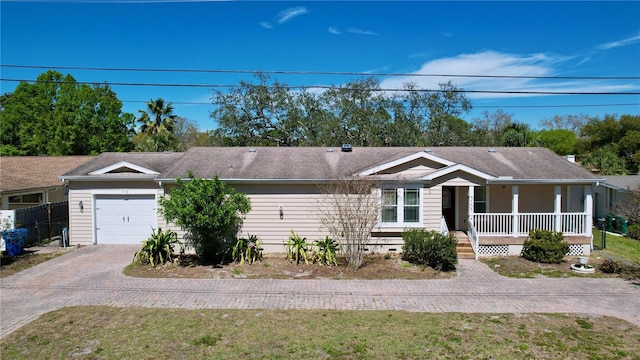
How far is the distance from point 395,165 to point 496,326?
24.5 ft

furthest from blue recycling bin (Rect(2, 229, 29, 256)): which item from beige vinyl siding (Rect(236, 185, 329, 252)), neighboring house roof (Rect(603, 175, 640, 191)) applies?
neighboring house roof (Rect(603, 175, 640, 191))

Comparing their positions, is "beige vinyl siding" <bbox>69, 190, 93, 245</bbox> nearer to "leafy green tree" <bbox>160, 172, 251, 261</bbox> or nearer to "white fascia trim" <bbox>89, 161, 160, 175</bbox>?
"white fascia trim" <bbox>89, 161, 160, 175</bbox>

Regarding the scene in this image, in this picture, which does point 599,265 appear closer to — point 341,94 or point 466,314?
point 466,314

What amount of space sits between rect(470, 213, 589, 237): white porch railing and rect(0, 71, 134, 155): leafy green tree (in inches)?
1520

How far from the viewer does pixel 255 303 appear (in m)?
9.96

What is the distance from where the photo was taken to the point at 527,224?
606 inches

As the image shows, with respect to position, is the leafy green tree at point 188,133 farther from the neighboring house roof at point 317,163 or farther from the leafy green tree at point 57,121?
the neighboring house roof at point 317,163

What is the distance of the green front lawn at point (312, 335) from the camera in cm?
716

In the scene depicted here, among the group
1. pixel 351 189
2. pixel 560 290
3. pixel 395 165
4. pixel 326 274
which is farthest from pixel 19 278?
pixel 560 290

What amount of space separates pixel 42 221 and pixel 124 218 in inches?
170

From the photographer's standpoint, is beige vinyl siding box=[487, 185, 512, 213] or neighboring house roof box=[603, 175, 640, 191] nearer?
beige vinyl siding box=[487, 185, 512, 213]

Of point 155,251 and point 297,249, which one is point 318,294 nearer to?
point 297,249

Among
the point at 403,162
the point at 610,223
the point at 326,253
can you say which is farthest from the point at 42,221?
the point at 610,223

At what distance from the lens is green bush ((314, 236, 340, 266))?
13.4 m
